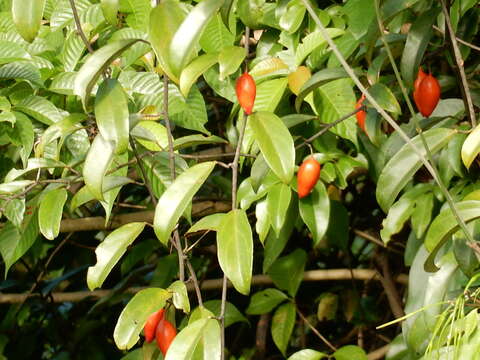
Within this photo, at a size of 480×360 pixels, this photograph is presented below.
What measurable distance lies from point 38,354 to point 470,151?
189 centimetres

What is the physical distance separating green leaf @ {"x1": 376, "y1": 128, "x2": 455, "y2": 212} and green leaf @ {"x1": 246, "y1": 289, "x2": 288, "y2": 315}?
848 mm

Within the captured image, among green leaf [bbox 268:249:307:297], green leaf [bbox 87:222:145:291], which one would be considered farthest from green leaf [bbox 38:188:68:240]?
green leaf [bbox 268:249:307:297]

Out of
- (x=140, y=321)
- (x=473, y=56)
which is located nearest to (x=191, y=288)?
(x=473, y=56)

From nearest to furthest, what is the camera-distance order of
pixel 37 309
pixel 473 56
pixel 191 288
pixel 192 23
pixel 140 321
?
pixel 192 23
pixel 140 321
pixel 473 56
pixel 191 288
pixel 37 309

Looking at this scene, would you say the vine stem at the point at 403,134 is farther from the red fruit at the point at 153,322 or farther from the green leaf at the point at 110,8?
the red fruit at the point at 153,322

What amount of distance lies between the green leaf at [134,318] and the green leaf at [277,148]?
0.20 metres

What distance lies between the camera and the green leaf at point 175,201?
952 mm

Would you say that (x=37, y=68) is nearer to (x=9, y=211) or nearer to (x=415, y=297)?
(x=9, y=211)

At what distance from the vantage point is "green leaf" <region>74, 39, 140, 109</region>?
0.91m

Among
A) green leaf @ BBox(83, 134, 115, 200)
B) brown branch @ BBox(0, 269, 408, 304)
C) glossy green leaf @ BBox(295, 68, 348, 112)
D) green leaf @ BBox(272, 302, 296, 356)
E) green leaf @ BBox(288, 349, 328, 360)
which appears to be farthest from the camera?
brown branch @ BBox(0, 269, 408, 304)

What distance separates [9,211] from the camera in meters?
1.37

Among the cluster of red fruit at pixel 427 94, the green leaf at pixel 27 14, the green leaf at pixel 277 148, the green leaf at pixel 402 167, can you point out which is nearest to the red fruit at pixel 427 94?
the cluster of red fruit at pixel 427 94

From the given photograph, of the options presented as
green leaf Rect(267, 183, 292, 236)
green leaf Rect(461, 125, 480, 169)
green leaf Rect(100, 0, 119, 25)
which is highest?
green leaf Rect(100, 0, 119, 25)

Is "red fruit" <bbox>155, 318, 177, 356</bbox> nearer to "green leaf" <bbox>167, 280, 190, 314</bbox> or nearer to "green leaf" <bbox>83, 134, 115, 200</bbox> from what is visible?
"green leaf" <bbox>167, 280, 190, 314</bbox>
